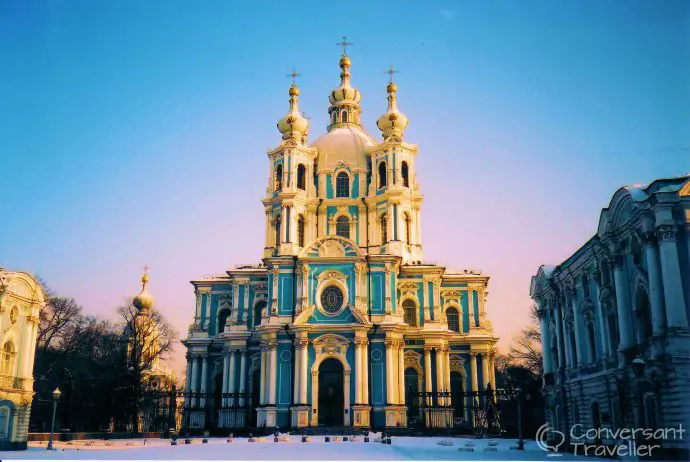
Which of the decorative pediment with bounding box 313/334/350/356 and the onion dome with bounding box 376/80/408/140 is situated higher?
the onion dome with bounding box 376/80/408/140

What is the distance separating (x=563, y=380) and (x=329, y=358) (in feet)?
35.8

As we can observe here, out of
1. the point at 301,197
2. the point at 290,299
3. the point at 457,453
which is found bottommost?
the point at 457,453

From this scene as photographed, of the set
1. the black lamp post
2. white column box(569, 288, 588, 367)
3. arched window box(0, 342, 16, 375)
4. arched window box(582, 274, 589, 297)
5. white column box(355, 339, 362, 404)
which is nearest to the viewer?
the black lamp post

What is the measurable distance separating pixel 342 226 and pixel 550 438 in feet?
53.0

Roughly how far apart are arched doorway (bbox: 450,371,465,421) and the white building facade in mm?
9925

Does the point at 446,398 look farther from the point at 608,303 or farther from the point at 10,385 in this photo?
the point at 10,385

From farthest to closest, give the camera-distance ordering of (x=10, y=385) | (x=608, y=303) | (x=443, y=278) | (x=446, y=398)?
(x=443, y=278)
(x=446, y=398)
(x=10, y=385)
(x=608, y=303)

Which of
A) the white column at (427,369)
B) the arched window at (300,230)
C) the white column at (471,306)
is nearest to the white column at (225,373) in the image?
the arched window at (300,230)

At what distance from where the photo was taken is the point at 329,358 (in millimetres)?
28047

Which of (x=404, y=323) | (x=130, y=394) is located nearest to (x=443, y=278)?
(x=404, y=323)

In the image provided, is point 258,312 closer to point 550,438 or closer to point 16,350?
point 16,350

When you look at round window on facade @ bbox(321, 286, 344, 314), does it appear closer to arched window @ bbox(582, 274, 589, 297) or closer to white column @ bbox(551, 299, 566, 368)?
white column @ bbox(551, 299, 566, 368)

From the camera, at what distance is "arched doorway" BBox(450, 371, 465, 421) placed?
29497mm

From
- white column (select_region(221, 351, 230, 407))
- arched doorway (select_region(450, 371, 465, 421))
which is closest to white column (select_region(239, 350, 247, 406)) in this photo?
white column (select_region(221, 351, 230, 407))
